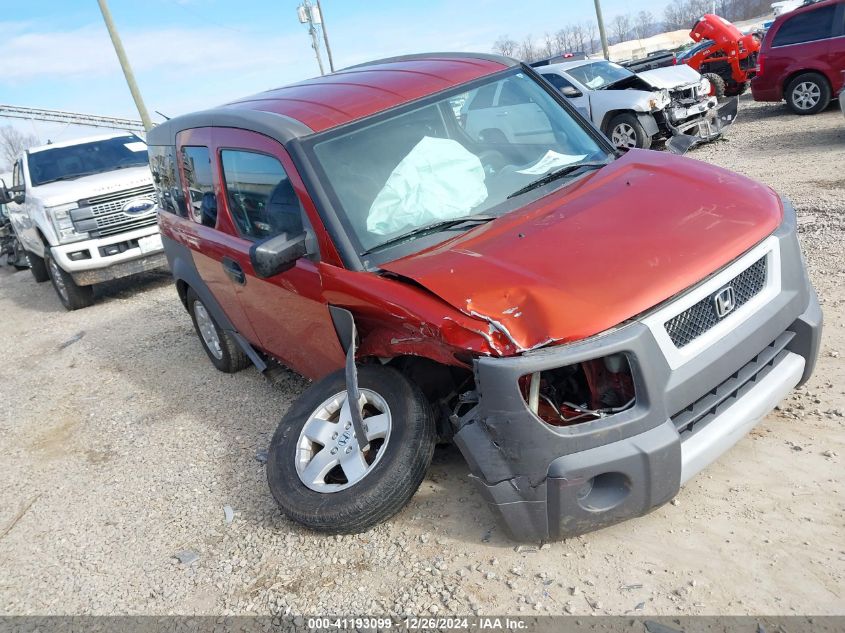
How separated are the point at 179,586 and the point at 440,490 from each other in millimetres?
1259

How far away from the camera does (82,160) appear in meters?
9.96

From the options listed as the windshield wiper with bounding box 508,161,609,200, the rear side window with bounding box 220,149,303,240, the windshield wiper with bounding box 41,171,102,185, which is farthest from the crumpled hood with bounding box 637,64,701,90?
the rear side window with bounding box 220,149,303,240

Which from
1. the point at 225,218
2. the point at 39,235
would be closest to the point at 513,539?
the point at 225,218

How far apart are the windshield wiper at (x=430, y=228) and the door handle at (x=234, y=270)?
1282 millimetres

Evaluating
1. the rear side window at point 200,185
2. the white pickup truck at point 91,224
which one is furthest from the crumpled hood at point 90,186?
the rear side window at point 200,185

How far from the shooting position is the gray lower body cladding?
96.0 inches

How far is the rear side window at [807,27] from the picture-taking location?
447 inches

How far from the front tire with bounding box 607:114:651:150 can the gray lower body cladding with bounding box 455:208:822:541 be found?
27.7ft

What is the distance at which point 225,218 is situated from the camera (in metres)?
4.16

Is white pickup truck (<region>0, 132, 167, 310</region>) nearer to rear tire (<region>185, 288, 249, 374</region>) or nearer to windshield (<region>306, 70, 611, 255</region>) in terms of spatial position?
rear tire (<region>185, 288, 249, 374</region>)

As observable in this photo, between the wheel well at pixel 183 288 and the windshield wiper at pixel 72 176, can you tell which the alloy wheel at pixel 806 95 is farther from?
the windshield wiper at pixel 72 176

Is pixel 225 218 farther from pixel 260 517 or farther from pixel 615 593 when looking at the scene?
pixel 615 593

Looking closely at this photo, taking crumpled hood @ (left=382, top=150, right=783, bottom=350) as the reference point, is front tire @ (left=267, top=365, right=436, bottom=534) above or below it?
below

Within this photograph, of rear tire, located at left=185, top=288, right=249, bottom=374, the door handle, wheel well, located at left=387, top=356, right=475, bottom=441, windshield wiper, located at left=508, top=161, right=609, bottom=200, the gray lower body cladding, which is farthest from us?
rear tire, located at left=185, top=288, right=249, bottom=374
